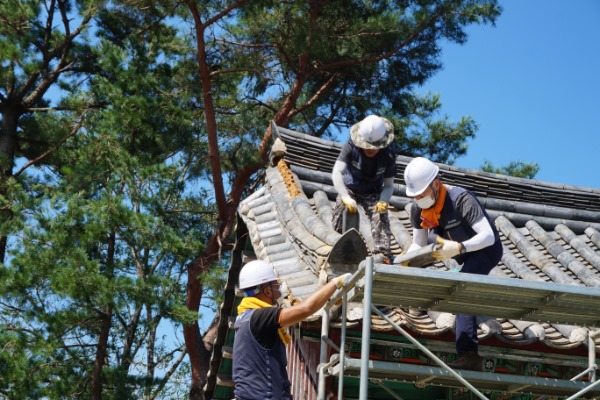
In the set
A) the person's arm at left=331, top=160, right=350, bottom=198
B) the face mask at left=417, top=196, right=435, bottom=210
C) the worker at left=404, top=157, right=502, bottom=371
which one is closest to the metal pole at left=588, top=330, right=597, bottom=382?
the worker at left=404, top=157, right=502, bottom=371

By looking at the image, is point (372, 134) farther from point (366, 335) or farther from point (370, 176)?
point (366, 335)

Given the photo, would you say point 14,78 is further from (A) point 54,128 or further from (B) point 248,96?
(B) point 248,96

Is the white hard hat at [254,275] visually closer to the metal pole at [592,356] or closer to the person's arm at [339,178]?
the person's arm at [339,178]

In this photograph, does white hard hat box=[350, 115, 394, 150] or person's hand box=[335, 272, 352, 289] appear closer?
person's hand box=[335, 272, 352, 289]

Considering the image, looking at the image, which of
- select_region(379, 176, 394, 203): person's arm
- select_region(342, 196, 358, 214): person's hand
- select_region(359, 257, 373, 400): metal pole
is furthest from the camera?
select_region(379, 176, 394, 203): person's arm

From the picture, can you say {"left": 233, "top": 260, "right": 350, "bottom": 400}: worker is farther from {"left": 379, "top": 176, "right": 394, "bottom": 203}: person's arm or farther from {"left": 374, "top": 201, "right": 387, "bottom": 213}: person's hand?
{"left": 379, "top": 176, "right": 394, "bottom": 203}: person's arm

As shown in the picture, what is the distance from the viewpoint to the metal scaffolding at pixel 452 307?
5.23 meters

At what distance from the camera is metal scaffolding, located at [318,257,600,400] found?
5.23 m

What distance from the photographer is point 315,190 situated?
9.34 m

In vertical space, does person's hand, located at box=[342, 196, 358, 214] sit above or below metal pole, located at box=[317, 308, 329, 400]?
above

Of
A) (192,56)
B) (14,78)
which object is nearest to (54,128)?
(14,78)

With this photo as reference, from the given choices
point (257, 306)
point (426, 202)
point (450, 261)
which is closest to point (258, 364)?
point (257, 306)

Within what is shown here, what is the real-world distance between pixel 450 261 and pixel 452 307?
2111mm

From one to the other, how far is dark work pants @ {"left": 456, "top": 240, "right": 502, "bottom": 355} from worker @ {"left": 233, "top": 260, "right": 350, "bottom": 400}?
3.92ft
